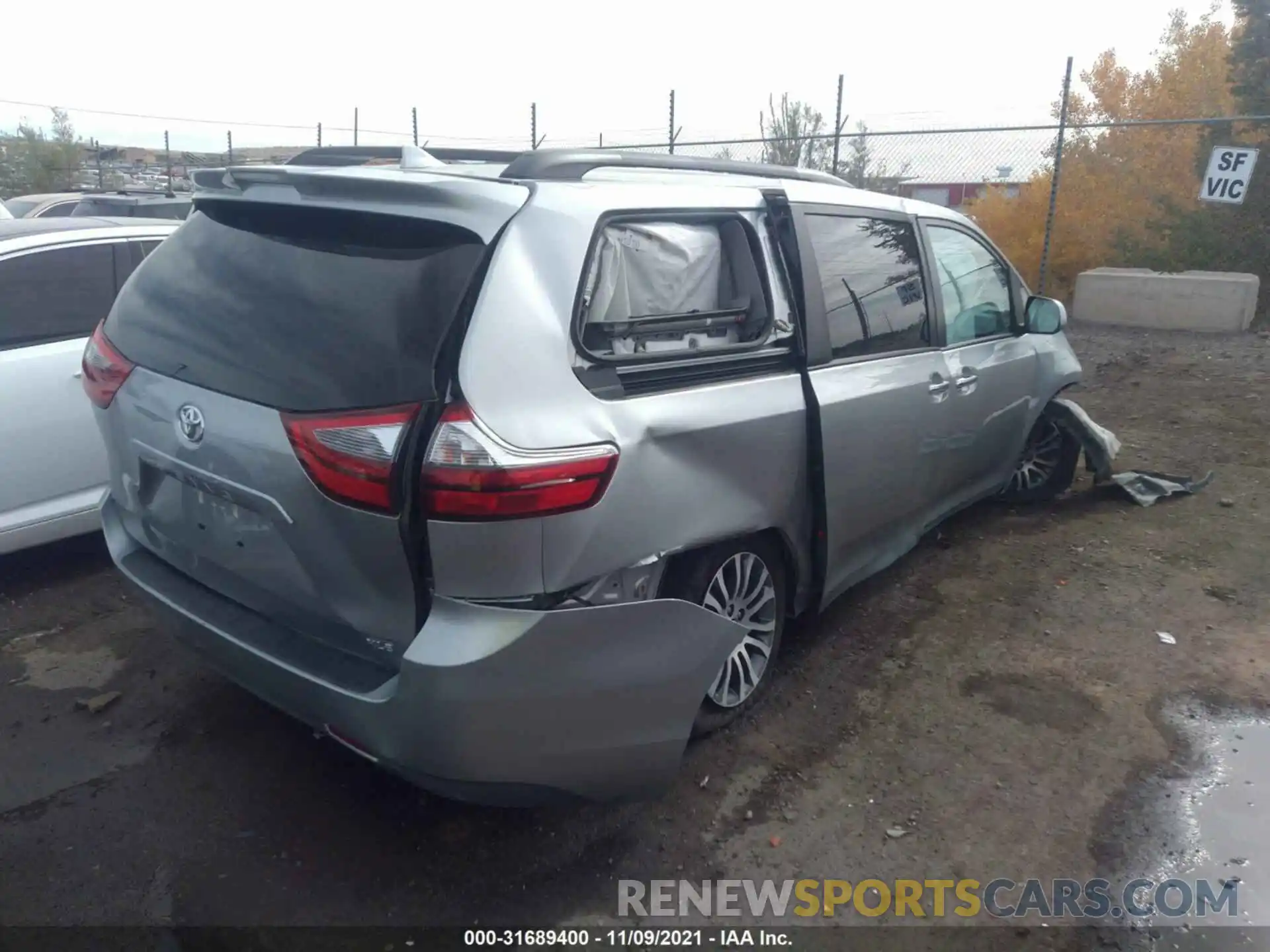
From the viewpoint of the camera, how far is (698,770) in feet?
10.5

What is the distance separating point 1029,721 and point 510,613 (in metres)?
2.18

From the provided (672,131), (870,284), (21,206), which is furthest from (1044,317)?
(21,206)

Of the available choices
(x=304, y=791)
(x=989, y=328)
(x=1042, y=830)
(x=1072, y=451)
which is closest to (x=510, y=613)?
(x=304, y=791)

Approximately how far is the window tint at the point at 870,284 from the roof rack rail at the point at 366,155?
44.7 inches

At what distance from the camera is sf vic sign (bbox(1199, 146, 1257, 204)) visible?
10.6 meters

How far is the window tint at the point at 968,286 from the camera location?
4379mm

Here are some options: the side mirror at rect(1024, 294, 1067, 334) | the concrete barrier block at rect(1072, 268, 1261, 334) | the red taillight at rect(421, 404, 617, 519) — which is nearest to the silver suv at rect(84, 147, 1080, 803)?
the red taillight at rect(421, 404, 617, 519)

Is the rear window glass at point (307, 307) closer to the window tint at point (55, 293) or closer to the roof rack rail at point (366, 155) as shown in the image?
the roof rack rail at point (366, 155)

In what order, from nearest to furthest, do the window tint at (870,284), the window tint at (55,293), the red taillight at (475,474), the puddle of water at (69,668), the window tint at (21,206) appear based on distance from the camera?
the red taillight at (475,474) < the window tint at (870,284) < the puddle of water at (69,668) < the window tint at (55,293) < the window tint at (21,206)

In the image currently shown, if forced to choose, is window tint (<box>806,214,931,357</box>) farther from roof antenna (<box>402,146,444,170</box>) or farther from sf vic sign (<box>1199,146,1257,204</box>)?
sf vic sign (<box>1199,146,1257,204</box>)

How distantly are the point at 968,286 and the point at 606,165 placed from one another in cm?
246

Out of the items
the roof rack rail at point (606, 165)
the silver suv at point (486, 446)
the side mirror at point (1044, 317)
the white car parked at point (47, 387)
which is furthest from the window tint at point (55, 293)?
the side mirror at point (1044, 317)

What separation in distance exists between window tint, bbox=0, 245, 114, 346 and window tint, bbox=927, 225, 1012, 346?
3890 millimetres

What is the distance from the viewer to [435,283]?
2.38 meters
